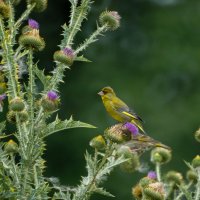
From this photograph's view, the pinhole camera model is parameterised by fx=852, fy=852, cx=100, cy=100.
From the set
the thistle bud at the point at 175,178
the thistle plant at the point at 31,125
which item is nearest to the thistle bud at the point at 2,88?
the thistle plant at the point at 31,125

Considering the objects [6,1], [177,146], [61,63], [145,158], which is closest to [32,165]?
[61,63]

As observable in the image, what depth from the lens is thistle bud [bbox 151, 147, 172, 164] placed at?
3.92 meters

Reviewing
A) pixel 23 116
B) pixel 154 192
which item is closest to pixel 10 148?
pixel 23 116

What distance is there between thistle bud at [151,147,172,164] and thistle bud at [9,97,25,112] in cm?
125

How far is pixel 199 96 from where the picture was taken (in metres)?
10.4

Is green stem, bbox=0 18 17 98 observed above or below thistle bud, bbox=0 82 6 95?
above

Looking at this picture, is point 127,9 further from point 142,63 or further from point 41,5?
point 41,5

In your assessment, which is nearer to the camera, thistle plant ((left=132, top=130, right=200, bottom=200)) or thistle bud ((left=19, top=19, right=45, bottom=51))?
thistle plant ((left=132, top=130, right=200, bottom=200))

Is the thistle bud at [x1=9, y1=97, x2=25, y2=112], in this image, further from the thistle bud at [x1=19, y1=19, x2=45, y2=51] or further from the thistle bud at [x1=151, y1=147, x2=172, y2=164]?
the thistle bud at [x1=151, y1=147, x2=172, y2=164]

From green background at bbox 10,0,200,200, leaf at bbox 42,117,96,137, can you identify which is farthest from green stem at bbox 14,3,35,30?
green background at bbox 10,0,200,200

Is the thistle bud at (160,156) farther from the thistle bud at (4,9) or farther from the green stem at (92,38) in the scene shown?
the thistle bud at (4,9)

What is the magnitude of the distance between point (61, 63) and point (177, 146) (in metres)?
6.25

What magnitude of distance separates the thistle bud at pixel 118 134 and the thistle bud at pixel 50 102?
28cm

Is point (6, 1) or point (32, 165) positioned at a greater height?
point (6, 1)
